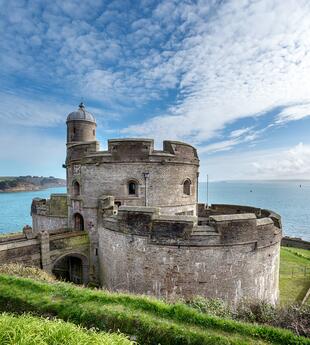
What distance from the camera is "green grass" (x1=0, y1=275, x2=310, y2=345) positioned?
16.0 feet

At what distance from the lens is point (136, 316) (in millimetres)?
5430

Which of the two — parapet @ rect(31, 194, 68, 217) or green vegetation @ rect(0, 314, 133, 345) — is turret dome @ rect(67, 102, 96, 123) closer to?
parapet @ rect(31, 194, 68, 217)

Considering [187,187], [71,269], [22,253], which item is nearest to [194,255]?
[187,187]

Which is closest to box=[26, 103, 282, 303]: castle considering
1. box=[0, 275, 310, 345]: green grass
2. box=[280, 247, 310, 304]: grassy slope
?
box=[280, 247, 310, 304]: grassy slope

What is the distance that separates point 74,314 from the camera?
564 centimetres

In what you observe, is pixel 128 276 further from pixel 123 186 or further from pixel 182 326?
pixel 182 326

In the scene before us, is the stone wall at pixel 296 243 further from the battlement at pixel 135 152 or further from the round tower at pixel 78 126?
the round tower at pixel 78 126

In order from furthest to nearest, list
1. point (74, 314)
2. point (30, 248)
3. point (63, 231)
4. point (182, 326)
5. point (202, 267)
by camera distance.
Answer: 1. point (63, 231)
2. point (30, 248)
3. point (202, 267)
4. point (74, 314)
5. point (182, 326)

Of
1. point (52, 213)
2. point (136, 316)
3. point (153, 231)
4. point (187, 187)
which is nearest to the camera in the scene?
point (136, 316)

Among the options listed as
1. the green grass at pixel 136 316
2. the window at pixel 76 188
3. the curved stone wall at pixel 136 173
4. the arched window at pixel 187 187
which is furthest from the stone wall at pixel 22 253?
the arched window at pixel 187 187

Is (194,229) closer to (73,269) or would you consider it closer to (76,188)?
(76,188)

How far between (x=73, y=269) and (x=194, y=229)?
904 centimetres

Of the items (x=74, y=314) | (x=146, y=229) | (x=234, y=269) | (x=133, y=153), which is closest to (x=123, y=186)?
(x=133, y=153)

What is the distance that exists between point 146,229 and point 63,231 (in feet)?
22.0
